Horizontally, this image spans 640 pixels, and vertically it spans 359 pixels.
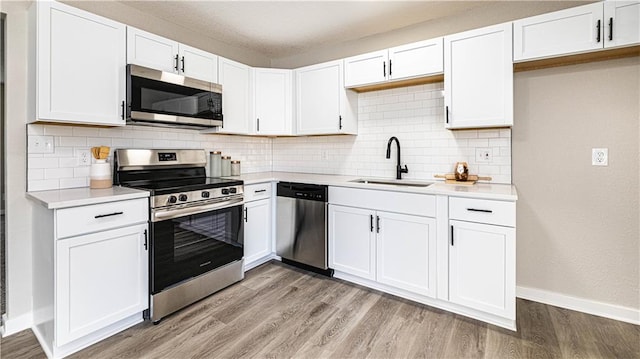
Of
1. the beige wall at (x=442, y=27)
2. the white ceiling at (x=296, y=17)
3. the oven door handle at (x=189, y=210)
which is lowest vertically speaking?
the oven door handle at (x=189, y=210)

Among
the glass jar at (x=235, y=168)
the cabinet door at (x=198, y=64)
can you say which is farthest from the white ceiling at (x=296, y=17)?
the glass jar at (x=235, y=168)

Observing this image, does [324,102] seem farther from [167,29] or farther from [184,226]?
[184,226]

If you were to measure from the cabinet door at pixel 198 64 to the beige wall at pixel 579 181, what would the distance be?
2.68 m

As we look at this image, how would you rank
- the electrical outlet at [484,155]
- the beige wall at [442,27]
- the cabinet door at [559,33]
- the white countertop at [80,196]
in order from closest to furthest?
the white countertop at [80,196] < the cabinet door at [559,33] < the beige wall at [442,27] < the electrical outlet at [484,155]

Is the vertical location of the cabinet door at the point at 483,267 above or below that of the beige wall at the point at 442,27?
below

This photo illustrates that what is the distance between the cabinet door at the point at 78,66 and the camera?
1.91 metres

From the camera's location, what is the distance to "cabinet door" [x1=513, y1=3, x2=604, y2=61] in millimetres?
1998

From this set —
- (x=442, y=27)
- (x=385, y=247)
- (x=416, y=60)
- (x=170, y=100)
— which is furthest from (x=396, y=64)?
(x=170, y=100)

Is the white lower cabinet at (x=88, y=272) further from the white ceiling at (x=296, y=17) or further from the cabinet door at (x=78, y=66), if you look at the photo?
the white ceiling at (x=296, y=17)

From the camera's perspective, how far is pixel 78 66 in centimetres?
204

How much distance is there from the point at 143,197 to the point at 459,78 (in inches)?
99.1

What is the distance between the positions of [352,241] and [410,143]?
1.13 metres

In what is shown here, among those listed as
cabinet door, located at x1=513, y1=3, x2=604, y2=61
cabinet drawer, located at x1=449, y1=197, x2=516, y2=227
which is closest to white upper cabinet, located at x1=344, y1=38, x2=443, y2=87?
cabinet door, located at x1=513, y1=3, x2=604, y2=61

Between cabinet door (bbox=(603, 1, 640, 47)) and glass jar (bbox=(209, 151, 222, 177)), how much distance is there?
3.26 meters
